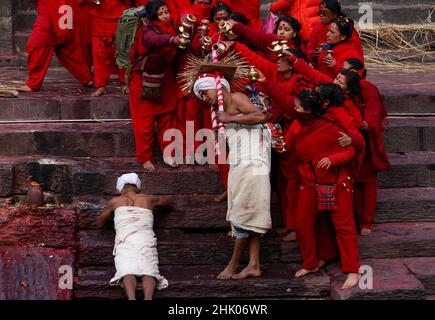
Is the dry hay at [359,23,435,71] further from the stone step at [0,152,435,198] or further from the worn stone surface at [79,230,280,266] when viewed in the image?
the worn stone surface at [79,230,280,266]

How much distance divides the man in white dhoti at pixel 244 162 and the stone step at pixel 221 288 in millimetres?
159

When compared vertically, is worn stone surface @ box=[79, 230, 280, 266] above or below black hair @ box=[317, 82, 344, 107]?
below

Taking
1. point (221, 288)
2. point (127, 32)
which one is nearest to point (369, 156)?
point (221, 288)

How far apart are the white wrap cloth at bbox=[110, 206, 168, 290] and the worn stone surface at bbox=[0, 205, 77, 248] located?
502mm

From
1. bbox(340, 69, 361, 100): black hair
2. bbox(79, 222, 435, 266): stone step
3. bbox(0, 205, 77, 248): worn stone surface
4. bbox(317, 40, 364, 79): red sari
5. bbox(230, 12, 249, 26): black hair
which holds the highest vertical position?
bbox(230, 12, 249, 26): black hair

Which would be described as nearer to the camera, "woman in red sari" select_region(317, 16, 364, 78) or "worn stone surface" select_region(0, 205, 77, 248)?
"worn stone surface" select_region(0, 205, 77, 248)

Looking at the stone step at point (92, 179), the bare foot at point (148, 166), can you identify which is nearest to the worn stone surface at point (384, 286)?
the stone step at point (92, 179)

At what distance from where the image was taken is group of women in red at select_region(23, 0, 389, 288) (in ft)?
32.1

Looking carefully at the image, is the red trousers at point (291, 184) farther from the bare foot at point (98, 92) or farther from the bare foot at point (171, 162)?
A: the bare foot at point (98, 92)

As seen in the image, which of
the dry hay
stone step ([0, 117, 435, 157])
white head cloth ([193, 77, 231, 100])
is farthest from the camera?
the dry hay

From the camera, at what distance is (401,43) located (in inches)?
555

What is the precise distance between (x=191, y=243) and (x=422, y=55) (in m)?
4.84

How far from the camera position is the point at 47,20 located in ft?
39.3

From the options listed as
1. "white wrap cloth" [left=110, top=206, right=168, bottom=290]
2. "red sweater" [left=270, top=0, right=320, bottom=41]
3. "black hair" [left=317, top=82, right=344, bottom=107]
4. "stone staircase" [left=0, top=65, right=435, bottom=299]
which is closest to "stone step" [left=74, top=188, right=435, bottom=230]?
"stone staircase" [left=0, top=65, right=435, bottom=299]
